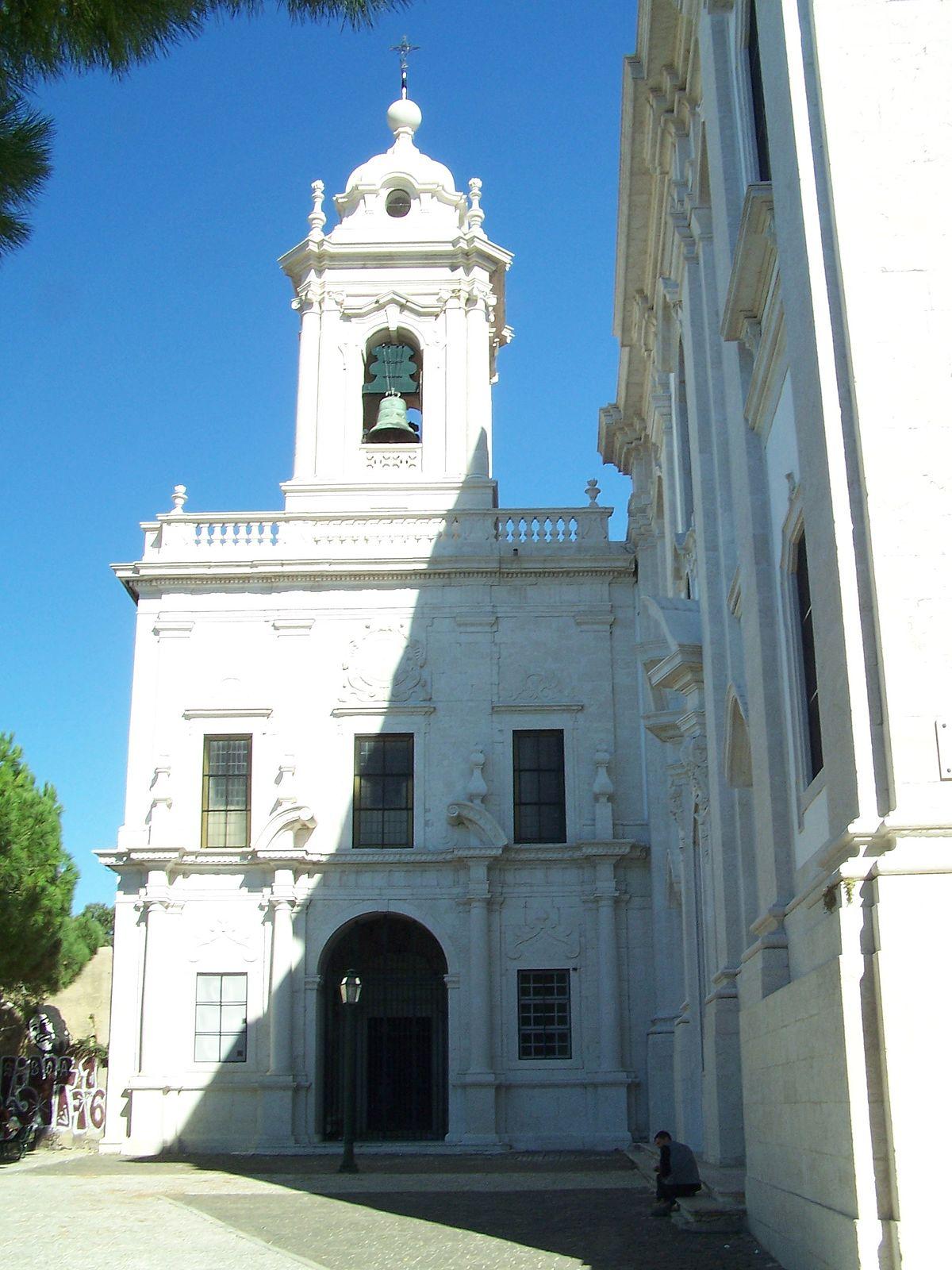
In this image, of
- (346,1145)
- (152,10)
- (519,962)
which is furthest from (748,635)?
(519,962)

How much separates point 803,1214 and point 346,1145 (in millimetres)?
13624

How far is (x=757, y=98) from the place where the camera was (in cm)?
1381

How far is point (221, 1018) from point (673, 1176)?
13973 mm

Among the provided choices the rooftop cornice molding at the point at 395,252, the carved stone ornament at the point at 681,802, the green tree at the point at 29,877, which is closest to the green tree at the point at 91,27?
the carved stone ornament at the point at 681,802

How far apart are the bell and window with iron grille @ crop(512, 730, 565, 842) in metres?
7.17

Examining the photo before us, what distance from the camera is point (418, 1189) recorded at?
18609mm

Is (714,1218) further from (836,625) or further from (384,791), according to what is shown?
(384,791)

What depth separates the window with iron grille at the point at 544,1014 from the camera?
26562mm

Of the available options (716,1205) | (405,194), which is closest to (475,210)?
(405,194)

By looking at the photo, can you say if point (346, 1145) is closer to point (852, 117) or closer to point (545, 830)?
point (545, 830)

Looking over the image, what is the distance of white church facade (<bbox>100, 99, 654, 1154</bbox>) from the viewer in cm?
2627

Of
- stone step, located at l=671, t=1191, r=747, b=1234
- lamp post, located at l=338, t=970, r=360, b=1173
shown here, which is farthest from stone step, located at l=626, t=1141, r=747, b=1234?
lamp post, located at l=338, t=970, r=360, b=1173

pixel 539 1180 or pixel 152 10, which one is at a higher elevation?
pixel 152 10

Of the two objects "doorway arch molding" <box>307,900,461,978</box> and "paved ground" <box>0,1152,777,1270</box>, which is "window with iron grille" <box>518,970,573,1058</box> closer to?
"doorway arch molding" <box>307,900,461,978</box>
